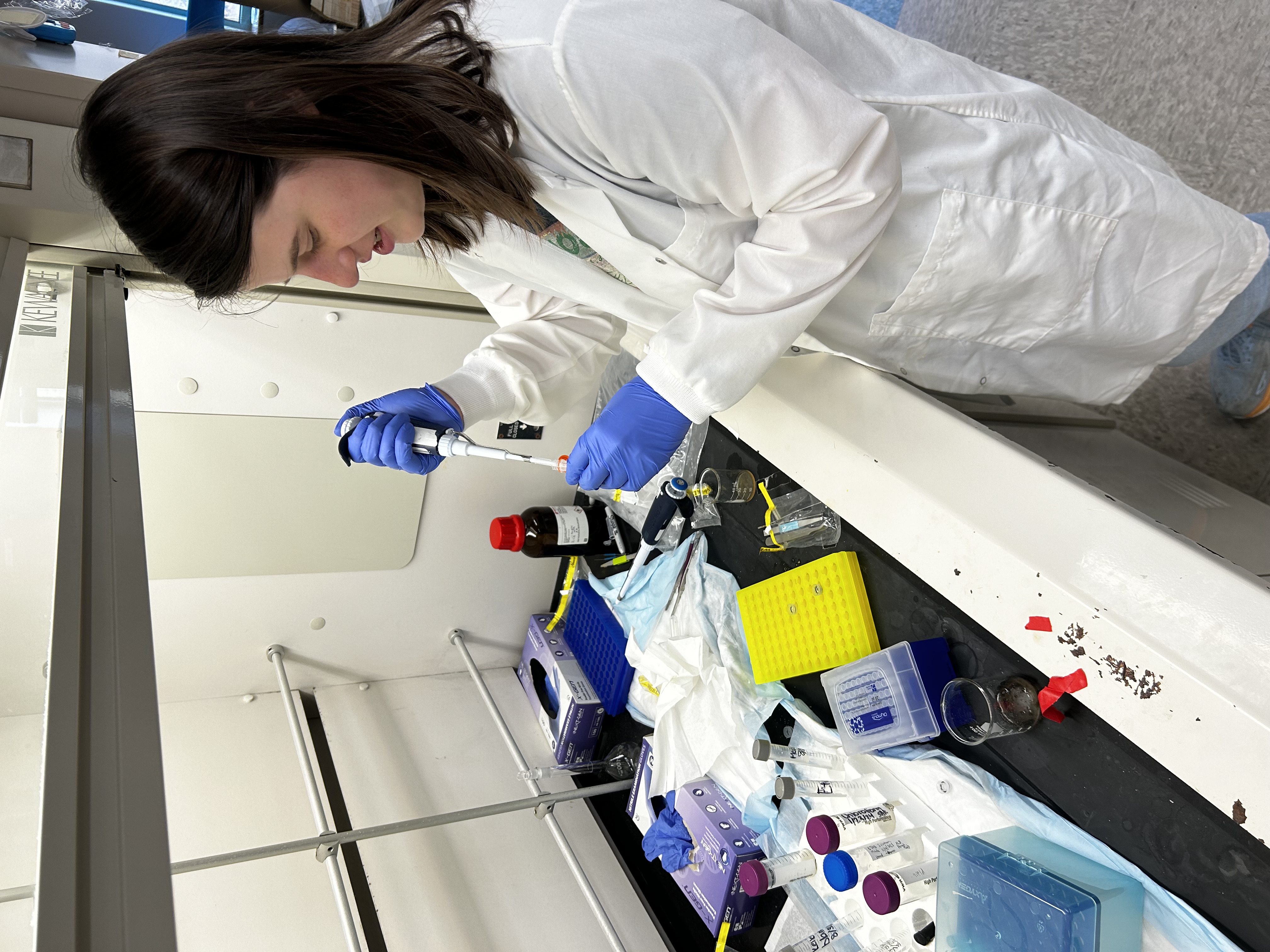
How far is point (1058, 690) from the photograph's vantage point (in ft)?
2.47

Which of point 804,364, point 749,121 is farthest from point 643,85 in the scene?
point 804,364

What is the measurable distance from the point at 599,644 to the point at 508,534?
306 millimetres

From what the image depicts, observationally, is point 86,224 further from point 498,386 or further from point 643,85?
point 643,85

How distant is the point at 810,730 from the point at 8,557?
101cm

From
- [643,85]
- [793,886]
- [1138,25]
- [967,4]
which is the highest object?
[967,4]

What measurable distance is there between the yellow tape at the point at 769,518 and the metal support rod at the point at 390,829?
0.64 metres

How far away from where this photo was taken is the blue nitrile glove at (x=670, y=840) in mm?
1437

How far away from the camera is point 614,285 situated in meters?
1.00

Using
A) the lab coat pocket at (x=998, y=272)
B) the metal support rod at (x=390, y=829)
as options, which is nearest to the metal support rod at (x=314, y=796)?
the metal support rod at (x=390, y=829)

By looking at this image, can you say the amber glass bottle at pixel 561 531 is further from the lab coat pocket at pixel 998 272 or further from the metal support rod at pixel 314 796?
the lab coat pocket at pixel 998 272

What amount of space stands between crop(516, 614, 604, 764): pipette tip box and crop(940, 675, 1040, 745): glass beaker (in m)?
0.90

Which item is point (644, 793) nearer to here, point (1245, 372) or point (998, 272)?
point (998, 272)

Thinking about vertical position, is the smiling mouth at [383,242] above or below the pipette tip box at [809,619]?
above

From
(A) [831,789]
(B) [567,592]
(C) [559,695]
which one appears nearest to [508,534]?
(B) [567,592]
